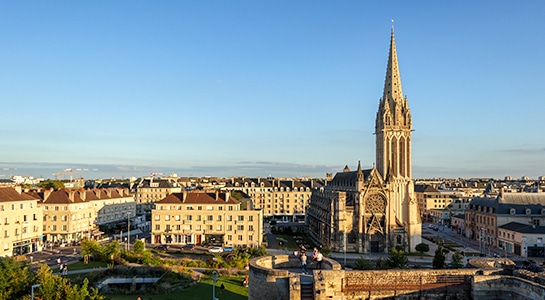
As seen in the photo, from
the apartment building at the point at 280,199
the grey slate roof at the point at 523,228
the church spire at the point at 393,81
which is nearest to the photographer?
the grey slate roof at the point at 523,228

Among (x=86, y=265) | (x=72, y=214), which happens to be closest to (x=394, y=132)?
(x=86, y=265)

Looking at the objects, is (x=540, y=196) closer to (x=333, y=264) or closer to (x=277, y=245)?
(x=277, y=245)

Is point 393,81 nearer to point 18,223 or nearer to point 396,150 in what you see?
point 396,150

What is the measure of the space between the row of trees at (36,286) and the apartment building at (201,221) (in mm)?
44632

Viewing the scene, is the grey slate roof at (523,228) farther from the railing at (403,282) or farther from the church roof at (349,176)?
the railing at (403,282)

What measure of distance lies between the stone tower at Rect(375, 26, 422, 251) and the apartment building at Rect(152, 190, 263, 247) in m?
26.6

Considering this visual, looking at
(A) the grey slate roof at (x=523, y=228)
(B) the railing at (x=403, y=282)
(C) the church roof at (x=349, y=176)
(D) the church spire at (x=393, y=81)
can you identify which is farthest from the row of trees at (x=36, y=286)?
(D) the church spire at (x=393, y=81)

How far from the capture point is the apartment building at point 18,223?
205 ft

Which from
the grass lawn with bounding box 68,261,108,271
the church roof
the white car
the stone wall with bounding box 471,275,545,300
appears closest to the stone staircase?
the stone wall with bounding box 471,275,545,300

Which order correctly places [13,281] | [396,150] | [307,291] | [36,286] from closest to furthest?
1. [307,291]
2. [36,286]
3. [13,281]
4. [396,150]

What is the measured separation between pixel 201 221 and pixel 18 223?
28871mm

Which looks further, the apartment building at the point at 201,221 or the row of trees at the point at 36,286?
the apartment building at the point at 201,221

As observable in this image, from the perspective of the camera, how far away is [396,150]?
279 ft

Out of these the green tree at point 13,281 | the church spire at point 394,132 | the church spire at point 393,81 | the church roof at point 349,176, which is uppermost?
the church spire at point 393,81
